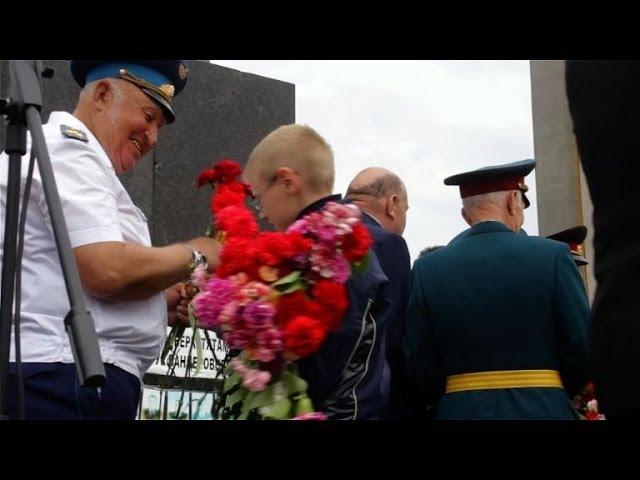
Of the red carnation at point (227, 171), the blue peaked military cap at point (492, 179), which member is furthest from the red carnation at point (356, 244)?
the blue peaked military cap at point (492, 179)

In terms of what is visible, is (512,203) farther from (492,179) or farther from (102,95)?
(102,95)

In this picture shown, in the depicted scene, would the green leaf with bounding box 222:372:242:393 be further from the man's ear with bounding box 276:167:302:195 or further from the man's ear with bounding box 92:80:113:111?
the man's ear with bounding box 92:80:113:111

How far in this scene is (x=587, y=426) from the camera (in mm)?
1081

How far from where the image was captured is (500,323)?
327 centimetres

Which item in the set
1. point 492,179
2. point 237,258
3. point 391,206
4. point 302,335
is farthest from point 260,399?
point 391,206

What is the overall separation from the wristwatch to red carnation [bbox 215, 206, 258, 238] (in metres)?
0.08

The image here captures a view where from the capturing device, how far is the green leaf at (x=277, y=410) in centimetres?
246

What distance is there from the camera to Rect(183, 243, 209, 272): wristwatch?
102 inches

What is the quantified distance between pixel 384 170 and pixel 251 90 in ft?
3.77

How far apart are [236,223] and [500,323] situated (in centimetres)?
105

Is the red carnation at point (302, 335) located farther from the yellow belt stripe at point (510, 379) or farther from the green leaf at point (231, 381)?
the yellow belt stripe at point (510, 379)

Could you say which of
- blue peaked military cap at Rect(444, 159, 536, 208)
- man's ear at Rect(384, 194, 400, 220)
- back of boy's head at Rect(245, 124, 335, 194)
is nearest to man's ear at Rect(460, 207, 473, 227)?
blue peaked military cap at Rect(444, 159, 536, 208)

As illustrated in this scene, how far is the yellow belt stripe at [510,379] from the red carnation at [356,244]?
87 centimetres

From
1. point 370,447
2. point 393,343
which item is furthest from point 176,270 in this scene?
point 370,447
